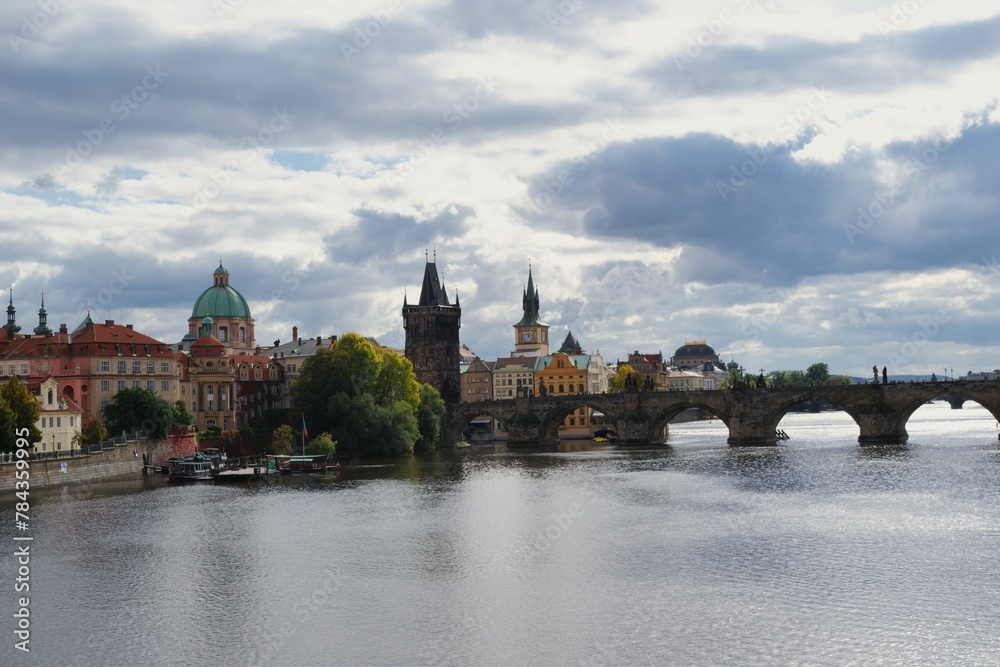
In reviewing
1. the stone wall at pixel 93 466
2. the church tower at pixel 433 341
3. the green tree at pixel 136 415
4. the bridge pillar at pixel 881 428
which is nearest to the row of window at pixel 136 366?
the green tree at pixel 136 415

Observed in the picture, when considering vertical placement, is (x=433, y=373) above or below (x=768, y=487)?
above

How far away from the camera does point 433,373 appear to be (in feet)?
634

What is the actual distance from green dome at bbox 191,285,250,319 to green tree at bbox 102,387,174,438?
71.5 metres

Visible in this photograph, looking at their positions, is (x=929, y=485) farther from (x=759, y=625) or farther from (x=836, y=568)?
(x=759, y=625)

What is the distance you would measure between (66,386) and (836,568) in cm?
8834

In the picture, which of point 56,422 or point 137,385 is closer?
point 56,422

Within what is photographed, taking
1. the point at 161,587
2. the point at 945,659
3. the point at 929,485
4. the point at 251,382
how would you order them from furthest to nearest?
the point at 251,382
the point at 929,485
the point at 161,587
the point at 945,659

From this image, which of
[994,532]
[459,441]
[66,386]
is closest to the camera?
[994,532]

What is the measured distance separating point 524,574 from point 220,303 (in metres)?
143

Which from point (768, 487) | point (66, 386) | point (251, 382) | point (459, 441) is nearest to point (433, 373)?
point (459, 441)

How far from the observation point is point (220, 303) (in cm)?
18675

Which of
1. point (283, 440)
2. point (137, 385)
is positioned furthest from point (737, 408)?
point (137, 385)

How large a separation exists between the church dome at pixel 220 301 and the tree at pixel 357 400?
5655 centimetres

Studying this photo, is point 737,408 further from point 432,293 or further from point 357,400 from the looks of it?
point 432,293
